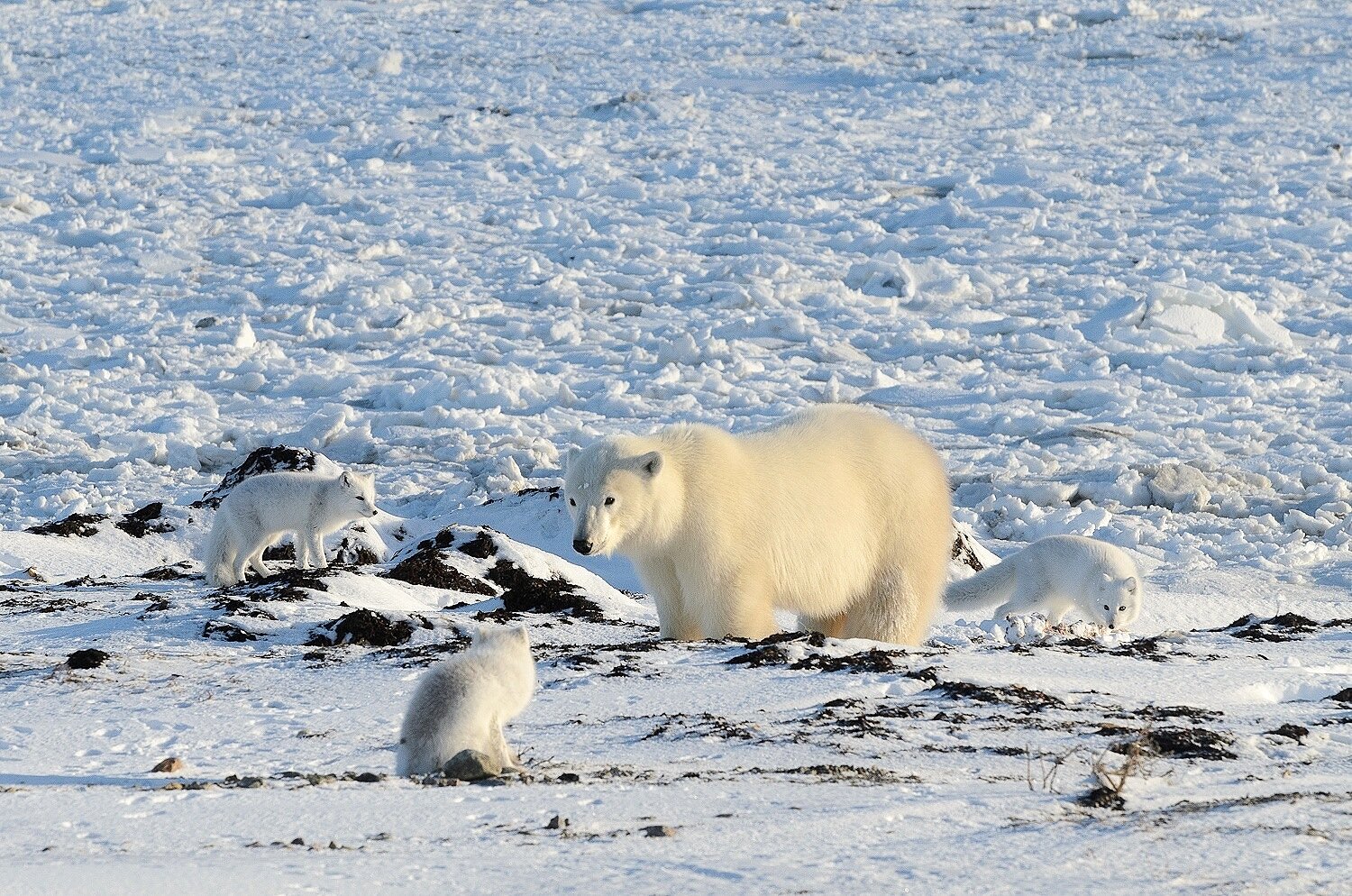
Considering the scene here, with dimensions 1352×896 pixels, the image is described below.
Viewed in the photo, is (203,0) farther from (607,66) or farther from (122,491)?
(122,491)

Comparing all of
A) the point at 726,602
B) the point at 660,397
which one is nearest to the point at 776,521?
the point at 726,602

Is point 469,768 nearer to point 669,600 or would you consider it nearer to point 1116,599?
point 669,600

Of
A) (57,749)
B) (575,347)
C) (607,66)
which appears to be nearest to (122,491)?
(575,347)

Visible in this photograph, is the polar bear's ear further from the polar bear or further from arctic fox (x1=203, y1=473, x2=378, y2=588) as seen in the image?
arctic fox (x1=203, y1=473, x2=378, y2=588)

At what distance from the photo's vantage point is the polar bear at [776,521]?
5656 millimetres

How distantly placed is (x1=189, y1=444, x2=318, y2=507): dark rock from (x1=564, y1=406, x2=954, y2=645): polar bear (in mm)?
3083

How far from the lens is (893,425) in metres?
6.44

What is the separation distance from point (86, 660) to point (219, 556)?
2.44 metres

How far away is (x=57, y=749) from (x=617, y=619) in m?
2.87

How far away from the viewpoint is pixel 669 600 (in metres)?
5.94

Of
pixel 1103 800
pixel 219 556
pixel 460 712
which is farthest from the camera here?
pixel 219 556

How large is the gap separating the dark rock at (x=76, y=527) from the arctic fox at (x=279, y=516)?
1.01m

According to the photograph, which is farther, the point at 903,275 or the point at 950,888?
the point at 903,275

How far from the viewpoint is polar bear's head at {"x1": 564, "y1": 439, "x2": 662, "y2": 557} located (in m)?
5.54
